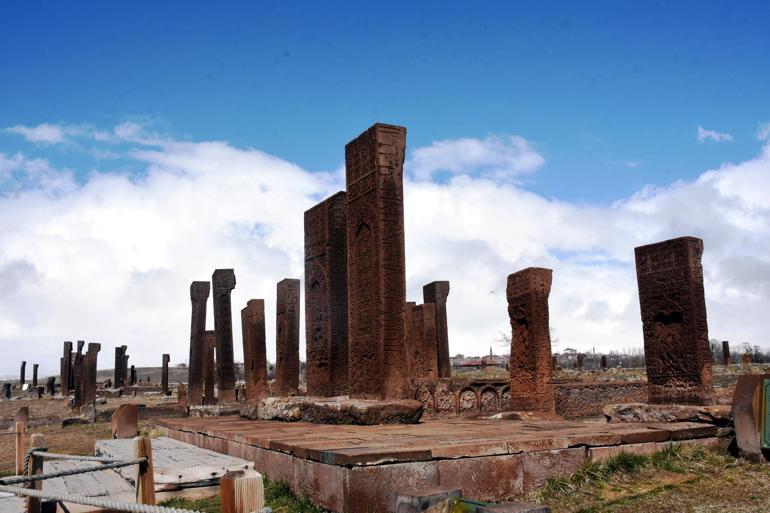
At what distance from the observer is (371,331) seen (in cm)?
754

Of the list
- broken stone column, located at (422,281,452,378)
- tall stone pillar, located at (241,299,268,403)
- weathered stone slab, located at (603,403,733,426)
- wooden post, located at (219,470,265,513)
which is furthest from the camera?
broken stone column, located at (422,281,452,378)

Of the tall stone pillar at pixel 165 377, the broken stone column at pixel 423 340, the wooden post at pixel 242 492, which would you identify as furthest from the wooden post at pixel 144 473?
the tall stone pillar at pixel 165 377

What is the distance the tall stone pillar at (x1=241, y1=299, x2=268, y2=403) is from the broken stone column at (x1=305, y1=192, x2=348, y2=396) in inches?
249

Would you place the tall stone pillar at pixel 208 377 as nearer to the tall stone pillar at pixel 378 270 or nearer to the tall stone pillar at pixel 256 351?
the tall stone pillar at pixel 256 351

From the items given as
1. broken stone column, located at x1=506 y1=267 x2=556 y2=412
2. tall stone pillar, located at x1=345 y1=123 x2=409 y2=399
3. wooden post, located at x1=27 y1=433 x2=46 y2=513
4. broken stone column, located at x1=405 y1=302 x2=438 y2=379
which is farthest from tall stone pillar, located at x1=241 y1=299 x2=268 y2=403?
wooden post, located at x1=27 y1=433 x2=46 y2=513

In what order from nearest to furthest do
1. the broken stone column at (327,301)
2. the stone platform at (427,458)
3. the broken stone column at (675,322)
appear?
the stone platform at (427,458)
the broken stone column at (675,322)
the broken stone column at (327,301)

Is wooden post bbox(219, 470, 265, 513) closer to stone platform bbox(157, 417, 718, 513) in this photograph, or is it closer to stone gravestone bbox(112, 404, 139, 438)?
stone platform bbox(157, 417, 718, 513)

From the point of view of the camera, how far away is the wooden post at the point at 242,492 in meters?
Result: 2.29

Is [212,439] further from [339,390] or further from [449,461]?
[449,461]

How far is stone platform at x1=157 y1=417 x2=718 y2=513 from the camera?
13.2 ft

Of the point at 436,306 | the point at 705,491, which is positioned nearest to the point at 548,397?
the point at 705,491

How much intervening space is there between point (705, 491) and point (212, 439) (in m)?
4.81

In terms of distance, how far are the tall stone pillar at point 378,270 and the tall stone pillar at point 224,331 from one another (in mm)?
11439

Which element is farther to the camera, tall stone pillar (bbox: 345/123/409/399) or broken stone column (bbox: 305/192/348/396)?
broken stone column (bbox: 305/192/348/396)
